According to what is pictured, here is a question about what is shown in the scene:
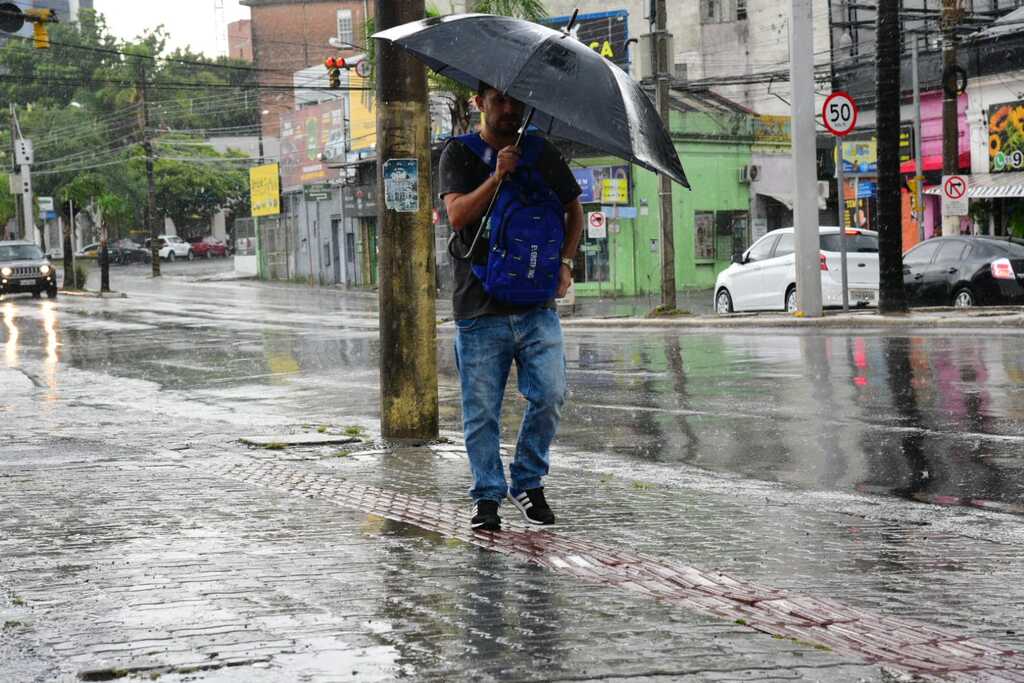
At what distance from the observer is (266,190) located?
215 ft

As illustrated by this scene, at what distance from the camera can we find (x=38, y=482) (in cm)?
817

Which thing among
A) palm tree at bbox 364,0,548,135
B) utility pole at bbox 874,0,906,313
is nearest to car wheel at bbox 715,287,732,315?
utility pole at bbox 874,0,906,313

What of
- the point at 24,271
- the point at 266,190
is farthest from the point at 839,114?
the point at 266,190

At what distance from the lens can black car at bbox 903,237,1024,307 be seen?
79.3 ft

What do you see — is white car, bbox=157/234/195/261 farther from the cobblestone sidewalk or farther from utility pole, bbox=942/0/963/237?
the cobblestone sidewalk

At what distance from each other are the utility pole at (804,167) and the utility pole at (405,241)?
15.6 m

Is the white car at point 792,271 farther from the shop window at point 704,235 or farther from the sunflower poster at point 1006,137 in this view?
the shop window at point 704,235

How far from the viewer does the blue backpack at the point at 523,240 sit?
6.11 m

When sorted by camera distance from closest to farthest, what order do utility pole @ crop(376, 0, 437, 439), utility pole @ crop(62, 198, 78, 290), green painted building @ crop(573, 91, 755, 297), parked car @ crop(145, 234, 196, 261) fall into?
utility pole @ crop(376, 0, 437, 439)
green painted building @ crop(573, 91, 755, 297)
utility pole @ crop(62, 198, 78, 290)
parked car @ crop(145, 234, 196, 261)

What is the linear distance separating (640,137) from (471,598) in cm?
223

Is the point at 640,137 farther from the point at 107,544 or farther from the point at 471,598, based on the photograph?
the point at 107,544

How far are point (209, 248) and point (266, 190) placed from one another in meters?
22.8

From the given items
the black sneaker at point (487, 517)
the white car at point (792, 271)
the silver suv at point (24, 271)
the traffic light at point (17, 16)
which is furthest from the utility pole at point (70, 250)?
the black sneaker at point (487, 517)

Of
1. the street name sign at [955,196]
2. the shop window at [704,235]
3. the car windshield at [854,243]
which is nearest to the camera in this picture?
the car windshield at [854,243]
